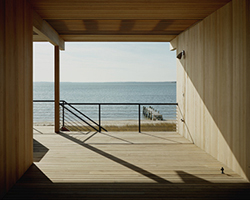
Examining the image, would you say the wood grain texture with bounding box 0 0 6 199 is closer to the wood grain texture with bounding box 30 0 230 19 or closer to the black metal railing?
the wood grain texture with bounding box 30 0 230 19

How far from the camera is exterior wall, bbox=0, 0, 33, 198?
2365 millimetres

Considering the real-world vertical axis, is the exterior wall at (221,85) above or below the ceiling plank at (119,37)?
below

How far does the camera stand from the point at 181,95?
5.68m

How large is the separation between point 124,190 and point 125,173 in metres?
0.50

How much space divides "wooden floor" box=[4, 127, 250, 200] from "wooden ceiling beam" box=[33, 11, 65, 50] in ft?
7.10

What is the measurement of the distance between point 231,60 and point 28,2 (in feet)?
9.69

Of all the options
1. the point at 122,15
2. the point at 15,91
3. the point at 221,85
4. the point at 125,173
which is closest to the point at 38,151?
the point at 15,91

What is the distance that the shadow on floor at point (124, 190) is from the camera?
237 cm

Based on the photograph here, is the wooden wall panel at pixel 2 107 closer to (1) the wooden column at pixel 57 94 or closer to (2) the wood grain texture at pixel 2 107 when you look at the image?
(2) the wood grain texture at pixel 2 107

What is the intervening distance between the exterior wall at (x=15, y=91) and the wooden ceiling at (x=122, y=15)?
0.58m

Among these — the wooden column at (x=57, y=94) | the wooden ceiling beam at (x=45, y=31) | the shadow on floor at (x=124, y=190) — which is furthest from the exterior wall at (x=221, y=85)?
the wooden column at (x=57, y=94)

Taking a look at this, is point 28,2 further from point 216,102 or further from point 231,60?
point 216,102

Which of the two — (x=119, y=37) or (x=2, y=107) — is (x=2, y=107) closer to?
(x=2, y=107)

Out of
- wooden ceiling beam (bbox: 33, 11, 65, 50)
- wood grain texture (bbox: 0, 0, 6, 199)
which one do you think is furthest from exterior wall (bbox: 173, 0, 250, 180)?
wooden ceiling beam (bbox: 33, 11, 65, 50)
